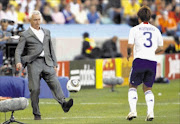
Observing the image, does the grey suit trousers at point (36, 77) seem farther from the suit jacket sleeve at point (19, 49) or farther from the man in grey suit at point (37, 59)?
the suit jacket sleeve at point (19, 49)

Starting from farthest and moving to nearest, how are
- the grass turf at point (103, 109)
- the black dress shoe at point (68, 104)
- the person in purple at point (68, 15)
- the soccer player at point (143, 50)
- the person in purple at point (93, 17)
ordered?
the person in purple at point (93, 17) < the person in purple at point (68, 15) < the grass turf at point (103, 109) < the black dress shoe at point (68, 104) < the soccer player at point (143, 50)

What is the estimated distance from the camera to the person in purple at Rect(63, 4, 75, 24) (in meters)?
26.9

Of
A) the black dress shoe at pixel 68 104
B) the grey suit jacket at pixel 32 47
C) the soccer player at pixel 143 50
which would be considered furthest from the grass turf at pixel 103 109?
the grey suit jacket at pixel 32 47

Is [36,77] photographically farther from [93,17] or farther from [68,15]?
[93,17]

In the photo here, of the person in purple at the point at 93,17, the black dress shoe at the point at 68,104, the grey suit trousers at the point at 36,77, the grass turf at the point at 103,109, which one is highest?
the person in purple at the point at 93,17

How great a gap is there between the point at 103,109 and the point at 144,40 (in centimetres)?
425

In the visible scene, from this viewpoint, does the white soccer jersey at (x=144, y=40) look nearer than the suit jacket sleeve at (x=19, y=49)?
Yes

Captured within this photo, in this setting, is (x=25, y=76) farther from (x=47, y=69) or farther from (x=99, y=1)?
(x=99, y=1)

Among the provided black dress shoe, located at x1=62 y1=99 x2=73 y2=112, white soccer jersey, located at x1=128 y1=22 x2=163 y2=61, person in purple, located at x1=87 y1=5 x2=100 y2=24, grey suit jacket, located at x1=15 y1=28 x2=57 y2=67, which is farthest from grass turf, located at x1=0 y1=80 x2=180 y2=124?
person in purple, located at x1=87 y1=5 x2=100 y2=24

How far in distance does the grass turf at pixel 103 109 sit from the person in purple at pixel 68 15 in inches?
227

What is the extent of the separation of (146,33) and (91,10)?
652 inches

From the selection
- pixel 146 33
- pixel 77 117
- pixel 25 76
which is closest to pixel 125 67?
pixel 25 76

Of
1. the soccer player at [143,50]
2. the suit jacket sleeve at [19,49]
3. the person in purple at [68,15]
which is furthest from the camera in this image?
the person in purple at [68,15]

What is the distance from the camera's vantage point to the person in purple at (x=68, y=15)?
26.9 meters
